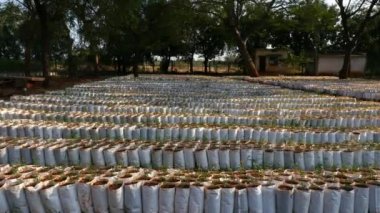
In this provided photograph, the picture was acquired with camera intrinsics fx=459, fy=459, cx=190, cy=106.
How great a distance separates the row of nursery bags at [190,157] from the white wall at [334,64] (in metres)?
32.9

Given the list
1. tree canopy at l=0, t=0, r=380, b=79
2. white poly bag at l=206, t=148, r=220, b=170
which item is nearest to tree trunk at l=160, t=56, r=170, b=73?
tree canopy at l=0, t=0, r=380, b=79

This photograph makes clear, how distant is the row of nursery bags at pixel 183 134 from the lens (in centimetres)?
689

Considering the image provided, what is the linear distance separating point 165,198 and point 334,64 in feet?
118

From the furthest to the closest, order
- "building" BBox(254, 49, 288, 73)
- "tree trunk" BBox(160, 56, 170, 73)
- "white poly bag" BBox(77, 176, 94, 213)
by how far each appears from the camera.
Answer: "tree trunk" BBox(160, 56, 170, 73) → "building" BBox(254, 49, 288, 73) → "white poly bag" BBox(77, 176, 94, 213)

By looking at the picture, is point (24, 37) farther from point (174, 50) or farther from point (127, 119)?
point (127, 119)

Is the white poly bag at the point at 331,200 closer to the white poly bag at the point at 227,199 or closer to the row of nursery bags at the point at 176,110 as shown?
the white poly bag at the point at 227,199

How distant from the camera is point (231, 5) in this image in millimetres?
29562

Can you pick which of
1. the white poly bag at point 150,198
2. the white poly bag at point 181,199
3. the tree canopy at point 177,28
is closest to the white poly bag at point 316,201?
the white poly bag at point 181,199

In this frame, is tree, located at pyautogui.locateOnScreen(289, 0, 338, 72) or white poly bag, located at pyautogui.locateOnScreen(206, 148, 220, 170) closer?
white poly bag, located at pyautogui.locateOnScreen(206, 148, 220, 170)

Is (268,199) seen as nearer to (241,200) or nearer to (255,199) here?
(255,199)

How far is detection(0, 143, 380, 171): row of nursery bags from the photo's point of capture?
5.57m

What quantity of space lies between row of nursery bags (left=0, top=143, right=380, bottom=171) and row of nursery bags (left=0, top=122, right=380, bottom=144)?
1141mm

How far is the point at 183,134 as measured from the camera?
7.07 metres

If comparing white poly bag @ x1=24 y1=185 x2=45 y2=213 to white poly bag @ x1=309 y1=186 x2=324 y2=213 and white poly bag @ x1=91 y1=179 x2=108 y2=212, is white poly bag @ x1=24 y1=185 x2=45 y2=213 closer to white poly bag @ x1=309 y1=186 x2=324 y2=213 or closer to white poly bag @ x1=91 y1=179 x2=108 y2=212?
white poly bag @ x1=91 y1=179 x2=108 y2=212
